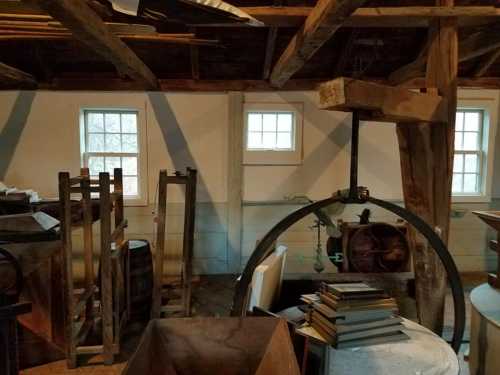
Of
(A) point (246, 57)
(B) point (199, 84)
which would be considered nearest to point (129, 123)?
(B) point (199, 84)

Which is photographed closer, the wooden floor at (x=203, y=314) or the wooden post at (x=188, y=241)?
the wooden floor at (x=203, y=314)

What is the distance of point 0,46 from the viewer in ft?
12.8

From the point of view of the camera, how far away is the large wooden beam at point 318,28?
181 centimetres

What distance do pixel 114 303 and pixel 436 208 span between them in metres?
→ 2.41

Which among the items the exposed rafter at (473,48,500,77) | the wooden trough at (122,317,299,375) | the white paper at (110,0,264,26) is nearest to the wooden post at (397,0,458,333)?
the white paper at (110,0,264,26)

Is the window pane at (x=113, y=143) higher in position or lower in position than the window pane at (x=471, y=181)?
higher

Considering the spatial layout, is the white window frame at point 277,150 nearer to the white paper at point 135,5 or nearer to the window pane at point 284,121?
the window pane at point 284,121

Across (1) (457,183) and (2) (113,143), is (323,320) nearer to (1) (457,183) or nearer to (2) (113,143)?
(2) (113,143)

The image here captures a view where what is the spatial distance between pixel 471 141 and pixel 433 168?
2.98 m

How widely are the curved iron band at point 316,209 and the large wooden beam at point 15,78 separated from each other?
3070 mm

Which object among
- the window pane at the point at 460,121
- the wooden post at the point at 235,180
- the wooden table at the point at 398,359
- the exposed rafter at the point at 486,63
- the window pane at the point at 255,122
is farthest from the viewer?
the window pane at the point at 460,121

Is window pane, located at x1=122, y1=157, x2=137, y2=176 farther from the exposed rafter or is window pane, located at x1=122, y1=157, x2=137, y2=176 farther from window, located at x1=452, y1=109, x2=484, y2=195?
the exposed rafter

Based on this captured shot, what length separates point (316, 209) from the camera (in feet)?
4.73

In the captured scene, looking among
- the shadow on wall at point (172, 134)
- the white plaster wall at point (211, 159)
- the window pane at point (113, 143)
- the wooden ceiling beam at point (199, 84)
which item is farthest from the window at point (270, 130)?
the window pane at point (113, 143)
